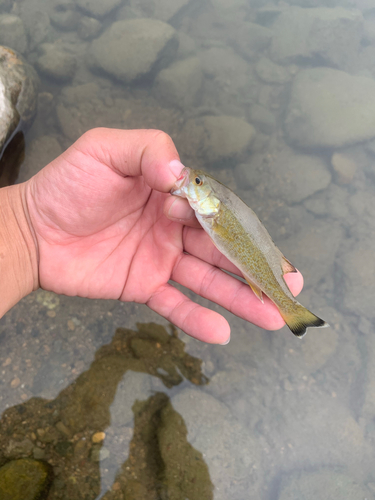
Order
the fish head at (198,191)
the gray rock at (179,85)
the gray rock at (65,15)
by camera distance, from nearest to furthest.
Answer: the fish head at (198,191) < the gray rock at (179,85) < the gray rock at (65,15)

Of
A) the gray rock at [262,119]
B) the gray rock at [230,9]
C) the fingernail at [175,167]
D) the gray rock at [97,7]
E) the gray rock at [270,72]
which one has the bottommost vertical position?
the gray rock at [262,119]

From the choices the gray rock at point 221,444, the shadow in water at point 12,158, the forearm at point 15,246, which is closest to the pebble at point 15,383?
the forearm at point 15,246

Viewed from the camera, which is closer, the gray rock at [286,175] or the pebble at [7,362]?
the pebble at [7,362]

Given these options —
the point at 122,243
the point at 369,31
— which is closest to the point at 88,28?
the point at 122,243

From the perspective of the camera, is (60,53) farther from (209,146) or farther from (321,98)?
(321,98)

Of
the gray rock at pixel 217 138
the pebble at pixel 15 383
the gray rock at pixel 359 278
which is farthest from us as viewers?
the gray rock at pixel 217 138

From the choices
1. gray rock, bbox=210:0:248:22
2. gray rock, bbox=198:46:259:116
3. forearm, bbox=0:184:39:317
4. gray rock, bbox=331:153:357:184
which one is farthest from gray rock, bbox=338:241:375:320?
gray rock, bbox=210:0:248:22

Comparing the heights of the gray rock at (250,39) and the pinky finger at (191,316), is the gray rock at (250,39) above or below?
above

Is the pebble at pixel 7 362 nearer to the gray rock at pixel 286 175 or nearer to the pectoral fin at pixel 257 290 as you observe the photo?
the pectoral fin at pixel 257 290
